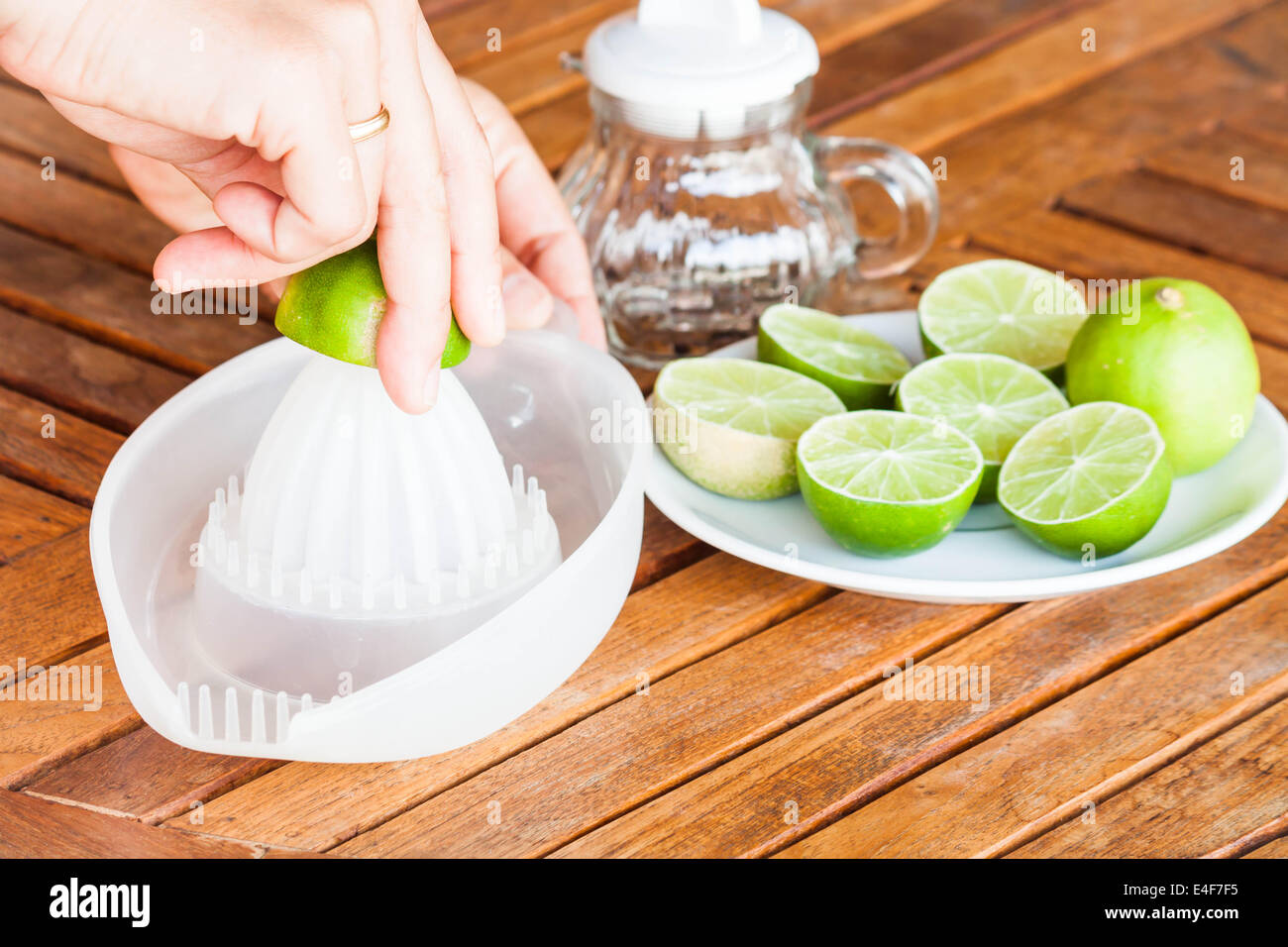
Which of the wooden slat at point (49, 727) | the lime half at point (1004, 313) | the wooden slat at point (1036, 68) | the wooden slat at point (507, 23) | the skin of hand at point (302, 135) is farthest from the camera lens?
the wooden slat at point (507, 23)

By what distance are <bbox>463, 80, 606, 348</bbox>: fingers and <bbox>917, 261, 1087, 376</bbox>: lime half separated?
0.26 metres

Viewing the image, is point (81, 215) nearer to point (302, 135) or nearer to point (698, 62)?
point (698, 62)

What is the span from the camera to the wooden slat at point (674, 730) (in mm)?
740

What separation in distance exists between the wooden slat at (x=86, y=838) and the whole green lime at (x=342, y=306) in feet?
0.89

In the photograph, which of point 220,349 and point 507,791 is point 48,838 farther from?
point 220,349

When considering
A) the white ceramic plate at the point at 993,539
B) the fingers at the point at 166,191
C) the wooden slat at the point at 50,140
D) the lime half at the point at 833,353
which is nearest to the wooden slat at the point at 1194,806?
the white ceramic plate at the point at 993,539

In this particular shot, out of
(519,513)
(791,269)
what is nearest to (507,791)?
(519,513)

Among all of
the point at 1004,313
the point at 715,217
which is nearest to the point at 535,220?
the point at 715,217

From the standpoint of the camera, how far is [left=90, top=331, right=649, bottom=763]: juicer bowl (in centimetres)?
69

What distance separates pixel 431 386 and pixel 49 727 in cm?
29

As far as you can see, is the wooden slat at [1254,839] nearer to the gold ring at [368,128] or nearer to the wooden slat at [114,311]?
the gold ring at [368,128]

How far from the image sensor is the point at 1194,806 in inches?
29.6

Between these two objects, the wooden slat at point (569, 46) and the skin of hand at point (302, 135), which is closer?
the skin of hand at point (302, 135)
